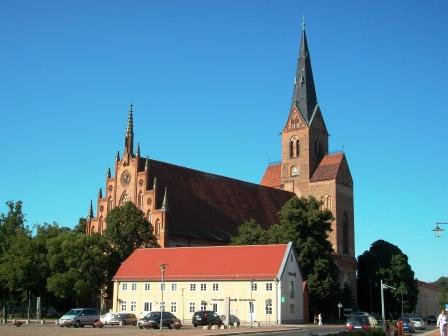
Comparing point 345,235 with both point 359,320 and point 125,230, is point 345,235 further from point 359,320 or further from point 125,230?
point 359,320

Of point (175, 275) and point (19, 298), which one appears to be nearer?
point (175, 275)

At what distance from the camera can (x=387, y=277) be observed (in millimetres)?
95750

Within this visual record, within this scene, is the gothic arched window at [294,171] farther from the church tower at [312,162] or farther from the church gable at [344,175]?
the church gable at [344,175]

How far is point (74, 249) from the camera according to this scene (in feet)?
213

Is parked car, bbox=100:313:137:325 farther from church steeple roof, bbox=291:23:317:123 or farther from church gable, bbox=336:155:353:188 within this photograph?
church steeple roof, bbox=291:23:317:123

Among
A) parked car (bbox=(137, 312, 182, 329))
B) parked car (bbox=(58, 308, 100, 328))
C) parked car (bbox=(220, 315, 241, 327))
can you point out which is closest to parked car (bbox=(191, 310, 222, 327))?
parked car (bbox=(220, 315, 241, 327))

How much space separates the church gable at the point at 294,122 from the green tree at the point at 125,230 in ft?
137

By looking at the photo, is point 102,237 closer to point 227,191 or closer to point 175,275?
point 175,275

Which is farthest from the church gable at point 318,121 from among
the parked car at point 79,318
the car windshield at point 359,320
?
the car windshield at point 359,320

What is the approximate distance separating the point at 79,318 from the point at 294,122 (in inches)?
2495

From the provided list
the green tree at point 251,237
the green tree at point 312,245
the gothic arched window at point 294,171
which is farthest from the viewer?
the gothic arched window at point 294,171

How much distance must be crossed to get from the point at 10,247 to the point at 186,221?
2135 cm

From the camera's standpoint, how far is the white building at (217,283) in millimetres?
57719

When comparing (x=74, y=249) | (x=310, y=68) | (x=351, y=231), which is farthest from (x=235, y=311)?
(x=310, y=68)
